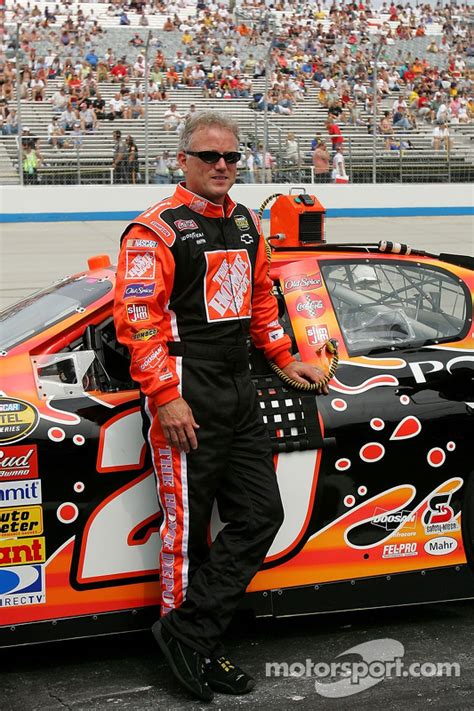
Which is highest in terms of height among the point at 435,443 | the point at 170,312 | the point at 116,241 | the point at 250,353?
the point at 170,312

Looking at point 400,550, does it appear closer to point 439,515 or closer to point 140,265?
point 439,515

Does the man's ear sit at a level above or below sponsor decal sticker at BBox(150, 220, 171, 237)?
above

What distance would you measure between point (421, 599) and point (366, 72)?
72.9ft

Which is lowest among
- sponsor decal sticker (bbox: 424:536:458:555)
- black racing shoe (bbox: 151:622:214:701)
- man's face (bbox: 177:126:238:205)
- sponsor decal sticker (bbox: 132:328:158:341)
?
black racing shoe (bbox: 151:622:214:701)

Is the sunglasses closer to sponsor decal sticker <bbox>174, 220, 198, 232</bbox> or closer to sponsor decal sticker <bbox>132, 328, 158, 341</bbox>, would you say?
sponsor decal sticker <bbox>174, 220, 198, 232</bbox>

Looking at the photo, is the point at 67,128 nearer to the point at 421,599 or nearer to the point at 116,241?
the point at 116,241

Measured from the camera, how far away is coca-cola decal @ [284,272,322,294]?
12.1 ft

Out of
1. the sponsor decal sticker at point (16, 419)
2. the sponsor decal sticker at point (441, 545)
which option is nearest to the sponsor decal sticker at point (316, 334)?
the sponsor decal sticker at point (441, 545)

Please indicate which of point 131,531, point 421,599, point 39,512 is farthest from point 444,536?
point 39,512

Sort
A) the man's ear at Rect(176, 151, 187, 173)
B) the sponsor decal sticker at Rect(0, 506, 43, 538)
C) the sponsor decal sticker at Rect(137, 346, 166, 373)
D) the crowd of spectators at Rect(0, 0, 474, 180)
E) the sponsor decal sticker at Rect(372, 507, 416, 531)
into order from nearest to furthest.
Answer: the sponsor decal sticker at Rect(137, 346, 166, 373) → the sponsor decal sticker at Rect(0, 506, 43, 538) → the man's ear at Rect(176, 151, 187, 173) → the sponsor decal sticker at Rect(372, 507, 416, 531) → the crowd of spectators at Rect(0, 0, 474, 180)

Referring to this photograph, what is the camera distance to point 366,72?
24297 millimetres

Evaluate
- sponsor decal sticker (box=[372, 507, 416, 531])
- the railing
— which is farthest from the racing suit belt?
the railing

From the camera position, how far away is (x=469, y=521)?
3.74 meters

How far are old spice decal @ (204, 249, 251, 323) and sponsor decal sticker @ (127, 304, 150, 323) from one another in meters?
0.22
